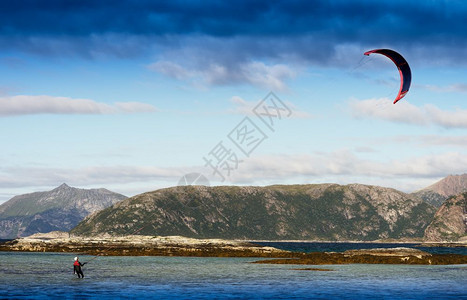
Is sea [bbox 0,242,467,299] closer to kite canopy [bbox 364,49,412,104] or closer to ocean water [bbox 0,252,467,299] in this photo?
ocean water [bbox 0,252,467,299]

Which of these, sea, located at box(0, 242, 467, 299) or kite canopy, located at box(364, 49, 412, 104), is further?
kite canopy, located at box(364, 49, 412, 104)

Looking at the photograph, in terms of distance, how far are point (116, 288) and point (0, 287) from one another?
995cm

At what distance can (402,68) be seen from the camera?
2840 inches

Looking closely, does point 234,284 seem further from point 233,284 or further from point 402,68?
point 402,68

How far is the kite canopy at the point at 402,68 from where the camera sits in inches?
2751

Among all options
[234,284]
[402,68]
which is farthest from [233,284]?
[402,68]

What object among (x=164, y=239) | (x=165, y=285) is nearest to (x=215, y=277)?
(x=165, y=285)

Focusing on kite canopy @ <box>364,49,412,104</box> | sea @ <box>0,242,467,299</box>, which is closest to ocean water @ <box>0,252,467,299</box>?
sea @ <box>0,242,467,299</box>

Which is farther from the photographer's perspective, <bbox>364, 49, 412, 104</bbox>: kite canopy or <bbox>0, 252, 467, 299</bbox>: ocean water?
<bbox>364, 49, 412, 104</bbox>: kite canopy

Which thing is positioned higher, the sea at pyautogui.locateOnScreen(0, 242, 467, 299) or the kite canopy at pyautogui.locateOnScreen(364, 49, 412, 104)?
the kite canopy at pyautogui.locateOnScreen(364, 49, 412, 104)

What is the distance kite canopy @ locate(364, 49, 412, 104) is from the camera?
69.9 m

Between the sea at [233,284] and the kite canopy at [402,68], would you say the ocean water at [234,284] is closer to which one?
the sea at [233,284]

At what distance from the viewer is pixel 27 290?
47.7m

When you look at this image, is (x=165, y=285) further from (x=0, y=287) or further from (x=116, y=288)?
(x=0, y=287)
